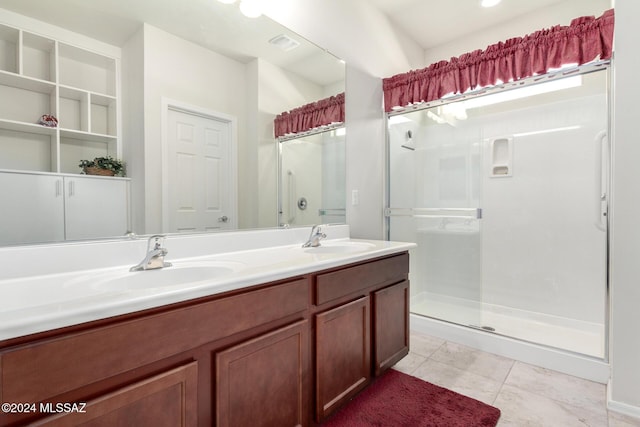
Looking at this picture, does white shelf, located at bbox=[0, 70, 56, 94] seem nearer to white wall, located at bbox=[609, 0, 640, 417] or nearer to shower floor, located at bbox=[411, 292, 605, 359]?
white wall, located at bbox=[609, 0, 640, 417]

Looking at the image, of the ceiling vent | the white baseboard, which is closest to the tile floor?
the white baseboard

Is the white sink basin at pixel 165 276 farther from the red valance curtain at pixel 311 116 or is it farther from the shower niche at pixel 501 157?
the shower niche at pixel 501 157

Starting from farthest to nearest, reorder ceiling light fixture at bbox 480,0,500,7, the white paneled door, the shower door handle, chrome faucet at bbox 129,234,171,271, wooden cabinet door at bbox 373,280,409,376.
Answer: ceiling light fixture at bbox 480,0,500,7, the shower door handle, wooden cabinet door at bbox 373,280,409,376, the white paneled door, chrome faucet at bbox 129,234,171,271

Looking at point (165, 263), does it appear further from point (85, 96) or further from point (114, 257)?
point (85, 96)

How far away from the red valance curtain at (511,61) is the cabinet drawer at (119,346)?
85.1 inches

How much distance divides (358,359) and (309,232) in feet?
2.87

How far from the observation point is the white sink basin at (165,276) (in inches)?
41.9

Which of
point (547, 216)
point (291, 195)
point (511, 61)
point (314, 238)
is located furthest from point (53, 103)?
point (547, 216)

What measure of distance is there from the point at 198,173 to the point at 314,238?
32.0 inches

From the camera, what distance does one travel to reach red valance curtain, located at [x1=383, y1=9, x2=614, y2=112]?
1849 mm

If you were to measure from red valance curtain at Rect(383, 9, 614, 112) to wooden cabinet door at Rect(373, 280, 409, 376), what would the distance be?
5.14 feet

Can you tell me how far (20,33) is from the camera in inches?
42.2

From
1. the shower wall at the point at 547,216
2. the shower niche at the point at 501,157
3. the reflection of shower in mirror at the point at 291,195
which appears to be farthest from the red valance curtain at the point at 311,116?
the shower niche at the point at 501,157

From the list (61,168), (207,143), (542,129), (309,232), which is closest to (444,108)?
(542,129)
